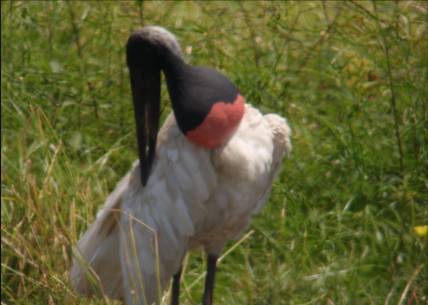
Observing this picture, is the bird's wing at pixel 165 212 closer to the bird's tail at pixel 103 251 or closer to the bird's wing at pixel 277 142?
the bird's tail at pixel 103 251

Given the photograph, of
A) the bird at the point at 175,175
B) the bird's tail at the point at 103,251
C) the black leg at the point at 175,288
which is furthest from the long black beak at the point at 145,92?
the black leg at the point at 175,288

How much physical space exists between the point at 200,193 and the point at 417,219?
1.21m

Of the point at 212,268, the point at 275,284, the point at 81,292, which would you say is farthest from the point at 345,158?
the point at 275,284

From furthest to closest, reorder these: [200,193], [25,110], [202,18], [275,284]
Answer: [202,18], [25,110], [200,193], [275,284]

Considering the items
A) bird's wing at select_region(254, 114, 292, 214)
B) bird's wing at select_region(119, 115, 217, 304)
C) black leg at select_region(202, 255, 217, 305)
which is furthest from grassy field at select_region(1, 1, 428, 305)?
bird's wing at select_region(254, 114, 292, 214)

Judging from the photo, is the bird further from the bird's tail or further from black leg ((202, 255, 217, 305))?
black leg ((202, 255, 217, 305))

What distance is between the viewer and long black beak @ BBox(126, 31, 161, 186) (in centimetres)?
501

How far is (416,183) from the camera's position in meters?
5.99

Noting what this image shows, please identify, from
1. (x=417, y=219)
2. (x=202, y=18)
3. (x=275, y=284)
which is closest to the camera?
(x=275, y=284)

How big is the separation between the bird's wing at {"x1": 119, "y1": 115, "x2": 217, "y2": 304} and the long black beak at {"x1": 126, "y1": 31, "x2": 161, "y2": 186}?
4 cm

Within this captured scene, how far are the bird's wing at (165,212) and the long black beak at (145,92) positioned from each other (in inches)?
1.5

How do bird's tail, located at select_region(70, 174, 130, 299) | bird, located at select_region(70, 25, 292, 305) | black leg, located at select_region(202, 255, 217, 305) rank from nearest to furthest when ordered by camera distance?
bird, located at select_region(70, 25, 292, 305) → bird's tail, located at select_region(70, 174, 130, 299) → black leg, located at select_region(202, 255, 217, 305)

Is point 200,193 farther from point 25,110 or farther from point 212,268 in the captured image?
point 25,110

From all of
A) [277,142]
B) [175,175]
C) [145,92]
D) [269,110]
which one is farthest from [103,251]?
[269,110]
